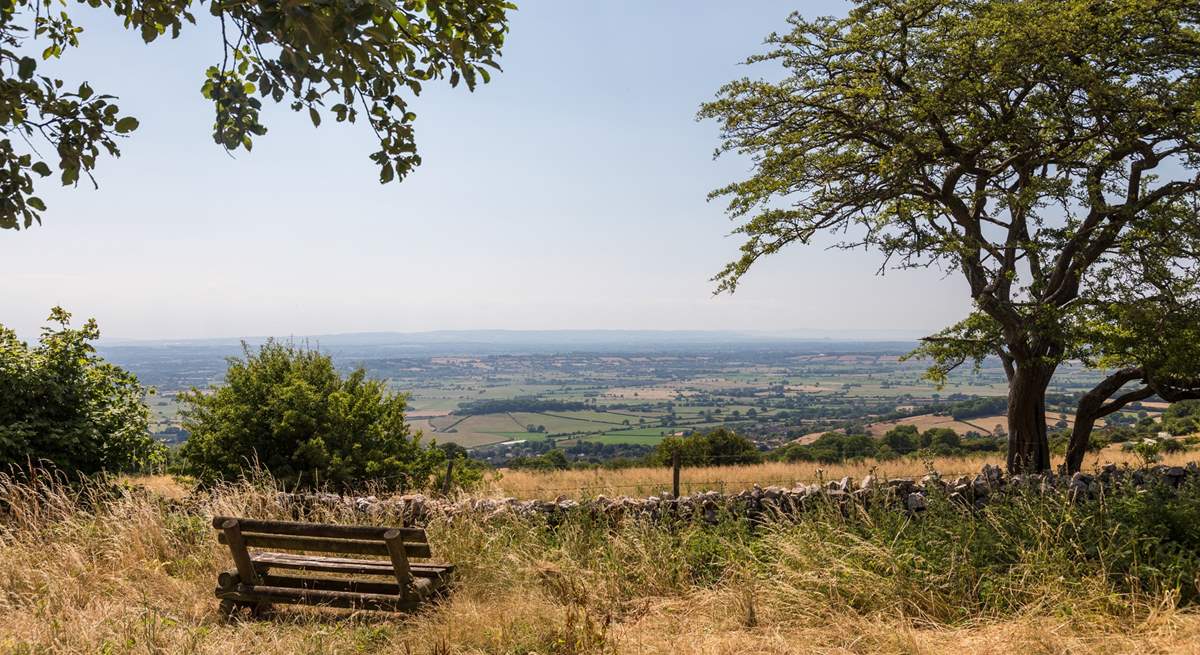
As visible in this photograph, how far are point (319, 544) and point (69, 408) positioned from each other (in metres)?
6.46

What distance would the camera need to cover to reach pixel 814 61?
13305 millimetres

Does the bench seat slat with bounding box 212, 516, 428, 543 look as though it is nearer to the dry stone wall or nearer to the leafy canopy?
the dry stone wall

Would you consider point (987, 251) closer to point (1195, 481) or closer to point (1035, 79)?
point (1035, 79)

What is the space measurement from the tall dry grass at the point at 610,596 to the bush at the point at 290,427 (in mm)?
3254

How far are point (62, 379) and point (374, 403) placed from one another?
434cm

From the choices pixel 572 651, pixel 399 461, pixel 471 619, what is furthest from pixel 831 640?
pixel 399 461

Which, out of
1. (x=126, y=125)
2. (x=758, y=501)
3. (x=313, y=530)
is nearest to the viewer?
(x=126, y=125)

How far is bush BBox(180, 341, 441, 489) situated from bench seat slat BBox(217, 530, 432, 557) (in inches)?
194

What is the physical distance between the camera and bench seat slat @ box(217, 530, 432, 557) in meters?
5.95

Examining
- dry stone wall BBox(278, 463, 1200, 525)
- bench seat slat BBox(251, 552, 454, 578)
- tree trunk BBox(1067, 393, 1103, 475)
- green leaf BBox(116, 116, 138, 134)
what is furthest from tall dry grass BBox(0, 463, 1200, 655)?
tree trunk BBox(1067, 393, 1103, 475)

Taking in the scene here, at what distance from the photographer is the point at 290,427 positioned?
11.4 metres

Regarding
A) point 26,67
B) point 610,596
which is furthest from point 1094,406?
point 26,67

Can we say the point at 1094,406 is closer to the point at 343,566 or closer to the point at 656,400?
the point at 343,566

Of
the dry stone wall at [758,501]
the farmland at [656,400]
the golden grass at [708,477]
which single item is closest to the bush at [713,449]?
the golden grass at [708,477]
